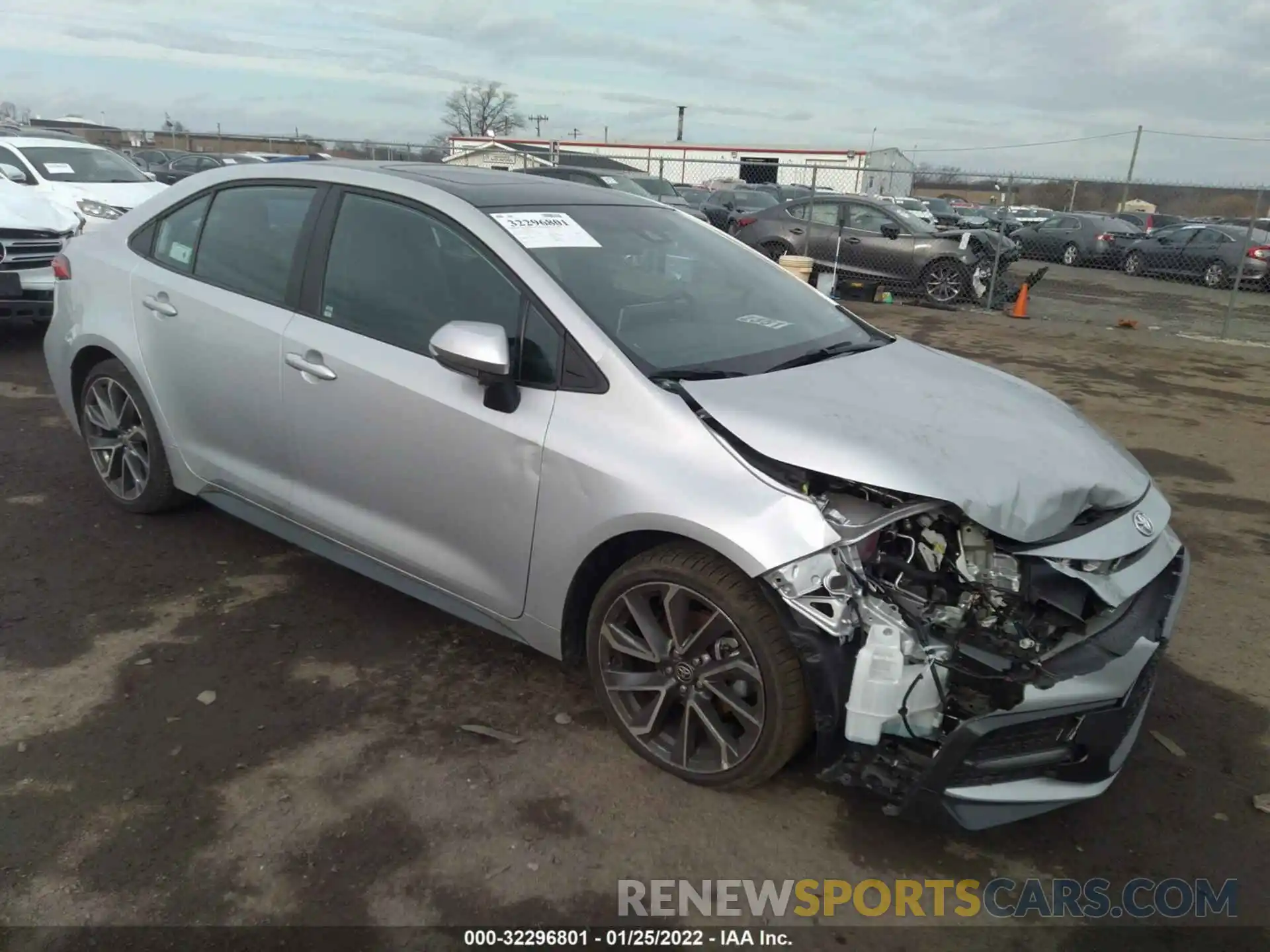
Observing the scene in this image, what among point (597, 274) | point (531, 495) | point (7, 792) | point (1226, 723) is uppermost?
point (597, 274)

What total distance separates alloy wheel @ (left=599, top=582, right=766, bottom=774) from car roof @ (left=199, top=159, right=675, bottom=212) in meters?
1.56

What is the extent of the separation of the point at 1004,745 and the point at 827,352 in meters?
1.55

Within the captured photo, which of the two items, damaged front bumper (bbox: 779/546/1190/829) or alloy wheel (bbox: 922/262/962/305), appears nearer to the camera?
damaged front bumper (bbox: 779/546/1190/829)

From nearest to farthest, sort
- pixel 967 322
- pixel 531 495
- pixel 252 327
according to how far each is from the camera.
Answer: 1. pixel 531 495
2. pixel 252 327
3. pixel 967 322

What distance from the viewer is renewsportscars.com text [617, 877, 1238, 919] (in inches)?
95.7

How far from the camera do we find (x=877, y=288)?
571 inches

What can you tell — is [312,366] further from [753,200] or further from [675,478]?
[753,200]

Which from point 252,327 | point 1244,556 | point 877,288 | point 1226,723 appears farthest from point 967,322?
point 252,327

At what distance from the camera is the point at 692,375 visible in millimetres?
2912

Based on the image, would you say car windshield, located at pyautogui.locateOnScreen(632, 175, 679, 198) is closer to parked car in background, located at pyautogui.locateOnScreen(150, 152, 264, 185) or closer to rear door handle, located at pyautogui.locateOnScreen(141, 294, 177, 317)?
parked car in background, located at pyautogui.locateOnScreen(150, 152, 264, 185)

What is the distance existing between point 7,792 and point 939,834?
2722 mm

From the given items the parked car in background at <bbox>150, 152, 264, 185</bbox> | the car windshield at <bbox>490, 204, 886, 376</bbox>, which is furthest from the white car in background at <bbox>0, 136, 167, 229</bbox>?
the parked car in background at <bbox>150, 152, 264, 185</bbox>

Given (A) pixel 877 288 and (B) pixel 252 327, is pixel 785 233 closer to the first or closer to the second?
(A) pixel 877 288

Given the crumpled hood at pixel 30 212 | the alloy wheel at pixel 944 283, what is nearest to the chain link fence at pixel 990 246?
the alloy wheel at pixel 944 283
